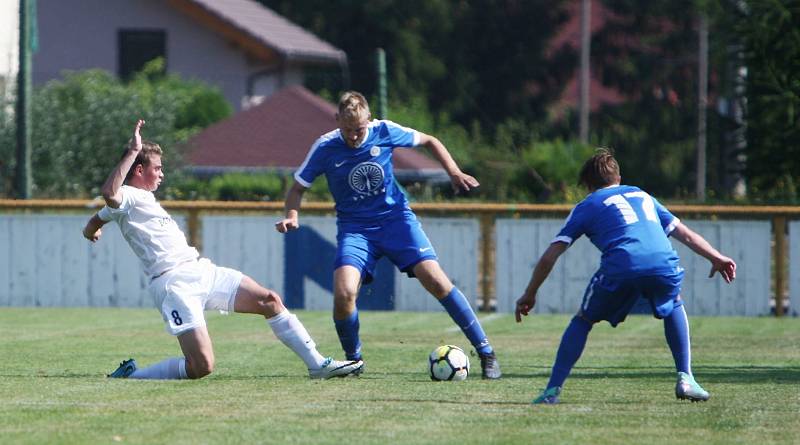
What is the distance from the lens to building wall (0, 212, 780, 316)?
17.7 metres

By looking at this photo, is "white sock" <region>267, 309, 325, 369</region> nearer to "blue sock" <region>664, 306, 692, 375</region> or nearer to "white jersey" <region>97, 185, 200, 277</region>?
"white jersey" <region>97, 185, 200, 277</region>

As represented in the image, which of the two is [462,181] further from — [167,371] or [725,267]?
[167,371]

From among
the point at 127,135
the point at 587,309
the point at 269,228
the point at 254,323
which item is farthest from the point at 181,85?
the point at 587,309

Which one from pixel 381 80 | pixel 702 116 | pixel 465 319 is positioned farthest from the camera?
pixel 702 116

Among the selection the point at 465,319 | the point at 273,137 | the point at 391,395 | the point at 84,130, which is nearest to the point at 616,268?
the point at 391,395

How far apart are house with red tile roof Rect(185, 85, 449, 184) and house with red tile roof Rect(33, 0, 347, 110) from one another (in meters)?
7.54

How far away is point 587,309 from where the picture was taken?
8594mm

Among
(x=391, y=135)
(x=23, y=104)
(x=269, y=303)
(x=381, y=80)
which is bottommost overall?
(x=269, y=303)

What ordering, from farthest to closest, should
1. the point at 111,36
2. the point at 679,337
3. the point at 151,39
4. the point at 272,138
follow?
the point at 151,39 < the point at 111,36 < the point at 272,138 < the point at 679,337

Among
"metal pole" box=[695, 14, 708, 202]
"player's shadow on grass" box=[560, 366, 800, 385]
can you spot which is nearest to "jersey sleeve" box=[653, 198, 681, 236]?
"player's shadow on grass" box=[560, 366, 800, 385]

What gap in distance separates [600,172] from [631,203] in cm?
24

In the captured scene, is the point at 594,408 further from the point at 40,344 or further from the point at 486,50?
the point at 486,50

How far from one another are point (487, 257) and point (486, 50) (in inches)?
1354

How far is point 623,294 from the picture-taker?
338 inches
